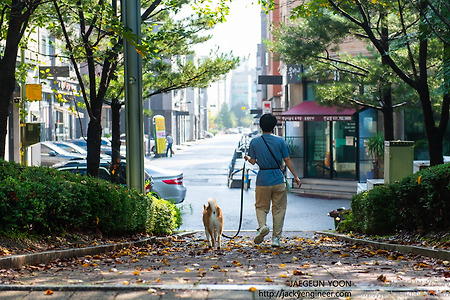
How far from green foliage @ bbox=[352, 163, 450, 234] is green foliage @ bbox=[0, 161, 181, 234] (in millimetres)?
3532

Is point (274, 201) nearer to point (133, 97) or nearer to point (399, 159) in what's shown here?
point (133, 97)

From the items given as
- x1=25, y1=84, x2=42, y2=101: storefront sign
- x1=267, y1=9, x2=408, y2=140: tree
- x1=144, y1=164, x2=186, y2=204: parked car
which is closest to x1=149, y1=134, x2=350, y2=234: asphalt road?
x1=144, y1=164, x2=186, y2=204: parked car

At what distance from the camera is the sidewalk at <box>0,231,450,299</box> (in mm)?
4305

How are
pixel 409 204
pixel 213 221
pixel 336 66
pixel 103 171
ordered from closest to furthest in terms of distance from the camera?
1. pixel 409 204
2. pixel 213 221
3. pixel 103 171
4. pixel 336 66

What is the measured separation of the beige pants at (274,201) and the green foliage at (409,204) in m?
1.56

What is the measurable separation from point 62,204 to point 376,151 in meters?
18.7

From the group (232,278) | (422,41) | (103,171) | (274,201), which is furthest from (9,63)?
(422,41)

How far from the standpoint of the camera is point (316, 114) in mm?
25359

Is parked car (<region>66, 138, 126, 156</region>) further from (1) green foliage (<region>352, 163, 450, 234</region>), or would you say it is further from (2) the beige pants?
(2) the beige pants

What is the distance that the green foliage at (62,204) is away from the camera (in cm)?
687

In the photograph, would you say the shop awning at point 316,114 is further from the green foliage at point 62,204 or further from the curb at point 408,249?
the green foliage at point 62,204

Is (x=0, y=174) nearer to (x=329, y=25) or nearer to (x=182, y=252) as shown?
(x=182, y=252)

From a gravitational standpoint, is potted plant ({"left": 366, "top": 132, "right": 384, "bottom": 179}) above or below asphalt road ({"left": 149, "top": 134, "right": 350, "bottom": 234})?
above

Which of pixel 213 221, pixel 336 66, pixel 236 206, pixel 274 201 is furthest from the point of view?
pixel 336 66
